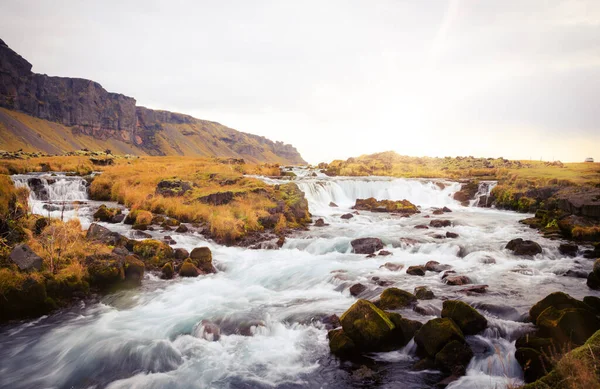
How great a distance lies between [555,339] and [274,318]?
6537mm

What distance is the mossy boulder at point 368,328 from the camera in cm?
746

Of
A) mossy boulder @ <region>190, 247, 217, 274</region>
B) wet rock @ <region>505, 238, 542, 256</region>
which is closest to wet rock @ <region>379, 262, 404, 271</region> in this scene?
wet rock @ <region>505, 238, 542, 256</region>

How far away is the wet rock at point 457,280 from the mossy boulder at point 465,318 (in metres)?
3.53

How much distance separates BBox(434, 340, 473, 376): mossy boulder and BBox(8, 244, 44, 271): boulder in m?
10.6

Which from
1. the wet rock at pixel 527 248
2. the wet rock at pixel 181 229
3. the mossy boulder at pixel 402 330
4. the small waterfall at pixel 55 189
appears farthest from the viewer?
the small waterfall at pixel 55 189

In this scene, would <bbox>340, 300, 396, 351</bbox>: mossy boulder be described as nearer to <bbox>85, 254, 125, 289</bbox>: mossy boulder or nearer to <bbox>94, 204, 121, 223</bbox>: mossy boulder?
<bbox>85, 254, 125, 289</bbox>: mossy boulder

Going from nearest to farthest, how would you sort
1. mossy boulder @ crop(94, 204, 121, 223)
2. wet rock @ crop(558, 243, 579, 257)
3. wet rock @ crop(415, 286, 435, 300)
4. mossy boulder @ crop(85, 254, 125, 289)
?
wet rock @ crop(415, 286, 435, 300) → mossy boulder @ crop(85, 254, 125, 289) → wet rock @ crop(558, 243, 579, 257) → mossy boulder @ crop(94, 204, 121, 223)

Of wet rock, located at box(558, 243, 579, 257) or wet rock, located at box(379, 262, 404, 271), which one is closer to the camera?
wet rock, located at box(379, 262, 404, 271)

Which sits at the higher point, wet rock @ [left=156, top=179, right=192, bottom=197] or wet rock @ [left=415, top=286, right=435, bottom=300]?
wet rock @ [left=156, top=179, right=192, bottom=197]

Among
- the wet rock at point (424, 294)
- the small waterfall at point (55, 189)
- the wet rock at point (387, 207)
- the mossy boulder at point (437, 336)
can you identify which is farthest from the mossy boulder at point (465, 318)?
the small waterfall at point (55, 189)

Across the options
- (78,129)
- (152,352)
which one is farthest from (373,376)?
(78,129)

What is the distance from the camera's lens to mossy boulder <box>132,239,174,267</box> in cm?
1326

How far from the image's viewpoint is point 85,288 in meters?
10.4

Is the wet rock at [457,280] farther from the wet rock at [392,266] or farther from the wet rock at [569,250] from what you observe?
the wet rock at [569,250]
